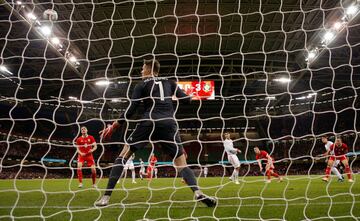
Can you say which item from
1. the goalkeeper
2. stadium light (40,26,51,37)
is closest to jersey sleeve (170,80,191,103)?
the goalkeeper

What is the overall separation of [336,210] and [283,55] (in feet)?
54.9

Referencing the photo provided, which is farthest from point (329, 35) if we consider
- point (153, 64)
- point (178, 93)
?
point (153, 64)

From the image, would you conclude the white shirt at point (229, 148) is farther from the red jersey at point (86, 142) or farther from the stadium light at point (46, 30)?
the stadium light at point (46, 30)

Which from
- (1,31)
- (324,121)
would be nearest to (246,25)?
(1,31)

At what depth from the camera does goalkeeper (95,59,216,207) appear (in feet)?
13.5

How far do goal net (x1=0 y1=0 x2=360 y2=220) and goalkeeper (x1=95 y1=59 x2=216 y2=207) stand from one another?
119 mm

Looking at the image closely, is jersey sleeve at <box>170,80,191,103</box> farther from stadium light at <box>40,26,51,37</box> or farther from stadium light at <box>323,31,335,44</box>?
stadium light at <box>323,31,335,44</box>

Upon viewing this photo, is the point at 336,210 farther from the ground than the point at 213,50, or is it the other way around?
the point at 213,50

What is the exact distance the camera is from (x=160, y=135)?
423cm

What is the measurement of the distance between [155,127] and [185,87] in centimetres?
1249

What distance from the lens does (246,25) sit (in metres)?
15.6

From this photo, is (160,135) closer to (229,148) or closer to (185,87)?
(229,148)

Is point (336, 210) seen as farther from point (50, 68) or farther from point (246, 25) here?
point (50, 68)

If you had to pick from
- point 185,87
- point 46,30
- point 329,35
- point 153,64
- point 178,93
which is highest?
point 46,30
